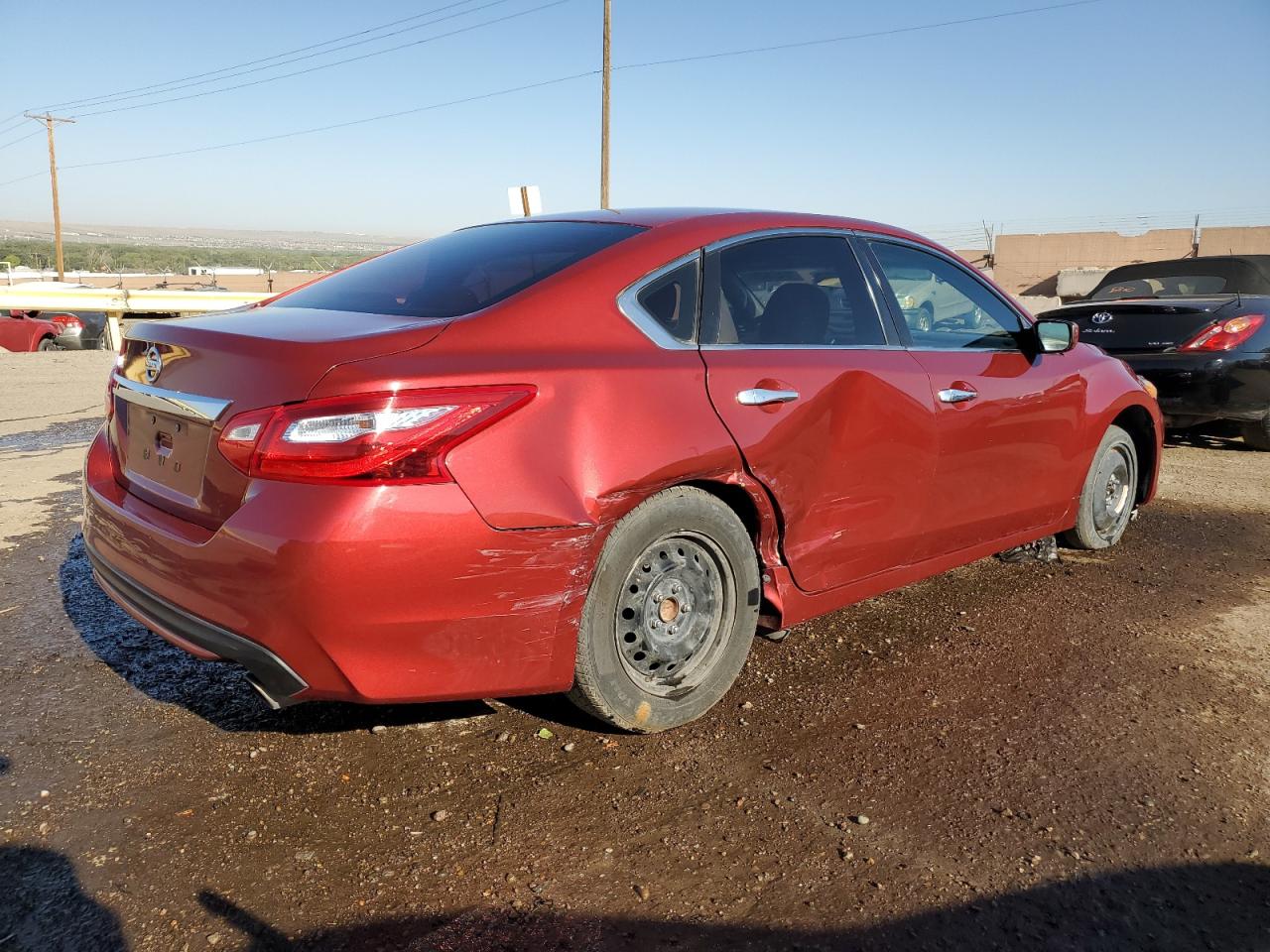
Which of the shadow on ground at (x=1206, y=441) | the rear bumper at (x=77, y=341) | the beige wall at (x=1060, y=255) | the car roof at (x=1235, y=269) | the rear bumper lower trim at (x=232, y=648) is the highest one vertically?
the beige wall at (x=1060, y=255)

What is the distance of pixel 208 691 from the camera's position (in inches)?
131

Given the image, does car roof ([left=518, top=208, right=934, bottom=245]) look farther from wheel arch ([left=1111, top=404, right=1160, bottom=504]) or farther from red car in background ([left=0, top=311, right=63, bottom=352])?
red car in background ([left=0, top=311, right=63, bottom=352])

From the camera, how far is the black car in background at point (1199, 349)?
7344mm

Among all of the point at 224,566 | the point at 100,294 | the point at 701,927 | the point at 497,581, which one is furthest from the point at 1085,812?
the point at 100,294

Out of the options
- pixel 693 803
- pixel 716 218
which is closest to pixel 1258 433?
pixel 716 218

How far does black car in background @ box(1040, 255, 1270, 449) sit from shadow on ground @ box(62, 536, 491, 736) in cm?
650

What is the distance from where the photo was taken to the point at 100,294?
18172 mm

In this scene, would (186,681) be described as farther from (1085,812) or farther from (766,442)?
(1085,812)

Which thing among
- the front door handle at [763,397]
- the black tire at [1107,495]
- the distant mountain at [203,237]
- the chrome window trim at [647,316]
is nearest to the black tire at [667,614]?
the front door handle at [763,397]

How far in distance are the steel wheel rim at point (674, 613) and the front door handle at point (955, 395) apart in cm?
120

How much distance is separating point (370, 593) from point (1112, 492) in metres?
4.20

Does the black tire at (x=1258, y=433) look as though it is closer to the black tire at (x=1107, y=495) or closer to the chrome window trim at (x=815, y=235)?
the black tire at (x=1107, y=495)

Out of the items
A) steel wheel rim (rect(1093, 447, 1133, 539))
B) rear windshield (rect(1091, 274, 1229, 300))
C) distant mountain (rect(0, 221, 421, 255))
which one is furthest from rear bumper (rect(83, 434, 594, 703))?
distant mountain (rect(0, 221, 421, 255))

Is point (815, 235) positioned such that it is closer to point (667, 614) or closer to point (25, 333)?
point (667, 614)
